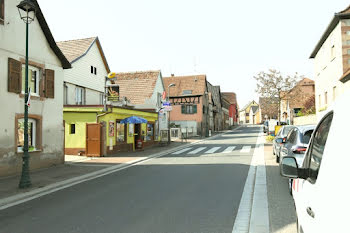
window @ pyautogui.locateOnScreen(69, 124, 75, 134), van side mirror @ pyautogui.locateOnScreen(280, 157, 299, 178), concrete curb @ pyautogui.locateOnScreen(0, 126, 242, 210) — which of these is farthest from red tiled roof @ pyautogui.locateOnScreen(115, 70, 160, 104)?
van side mirror @ pyautogui.locateOnScreen(280, 157, 299, 178)

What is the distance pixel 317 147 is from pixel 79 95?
2095 cm

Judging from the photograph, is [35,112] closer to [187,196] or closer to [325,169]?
[187,196]

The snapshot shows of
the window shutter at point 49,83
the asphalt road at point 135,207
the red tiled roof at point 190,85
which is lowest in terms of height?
the asphalt road at point 135,207

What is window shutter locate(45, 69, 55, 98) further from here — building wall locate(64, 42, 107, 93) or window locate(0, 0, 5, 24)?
building wall locate(64, 42, 107, 93)

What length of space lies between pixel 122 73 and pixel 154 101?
6.41 metres

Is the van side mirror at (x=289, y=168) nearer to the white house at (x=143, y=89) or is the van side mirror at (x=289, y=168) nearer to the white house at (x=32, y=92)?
the white house at (x=32, y=92)

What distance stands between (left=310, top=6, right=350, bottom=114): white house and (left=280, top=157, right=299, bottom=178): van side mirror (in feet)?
52.7

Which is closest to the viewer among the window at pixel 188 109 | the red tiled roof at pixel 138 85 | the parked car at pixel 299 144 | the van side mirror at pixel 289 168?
the van side mirror at pixel 289 168

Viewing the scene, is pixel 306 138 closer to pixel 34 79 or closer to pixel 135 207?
pixel 135 207

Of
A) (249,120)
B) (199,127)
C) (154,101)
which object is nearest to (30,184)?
(154,101)

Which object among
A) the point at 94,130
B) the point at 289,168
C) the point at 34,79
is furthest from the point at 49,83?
the point at 289,168

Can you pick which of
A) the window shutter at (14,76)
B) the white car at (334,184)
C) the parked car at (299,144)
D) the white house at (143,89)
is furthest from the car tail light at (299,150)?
the white house at (143,89)

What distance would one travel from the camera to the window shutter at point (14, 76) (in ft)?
36.9

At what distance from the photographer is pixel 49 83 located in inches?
531
